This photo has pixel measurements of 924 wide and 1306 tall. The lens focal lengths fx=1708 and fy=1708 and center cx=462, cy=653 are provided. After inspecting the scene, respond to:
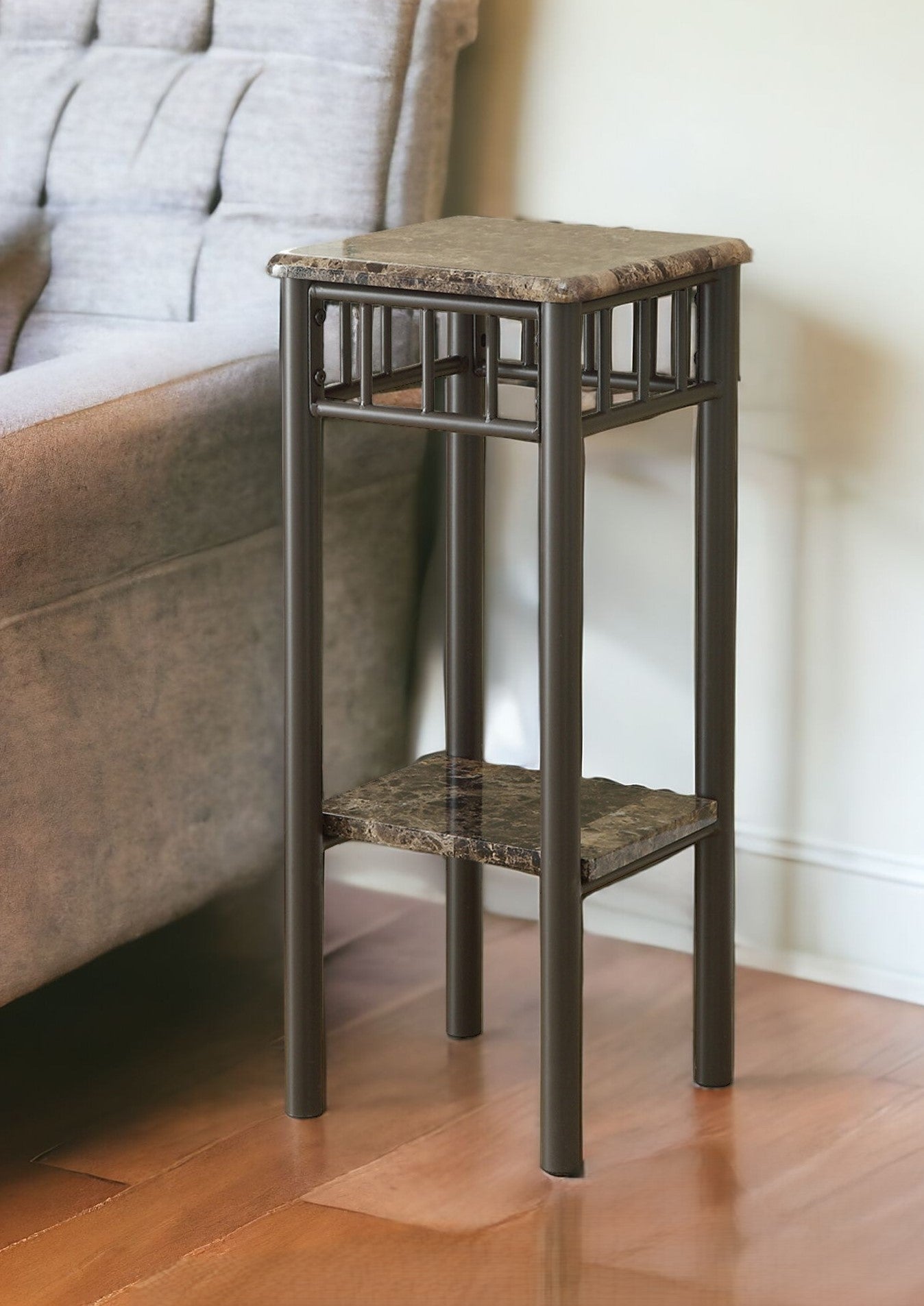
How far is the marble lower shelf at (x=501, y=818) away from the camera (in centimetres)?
143

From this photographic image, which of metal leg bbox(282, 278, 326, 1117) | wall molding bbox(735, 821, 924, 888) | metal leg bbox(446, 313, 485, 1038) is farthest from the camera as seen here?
wall molding bbox(735, 821, 924, 888)

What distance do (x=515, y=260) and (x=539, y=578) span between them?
0.84 ft

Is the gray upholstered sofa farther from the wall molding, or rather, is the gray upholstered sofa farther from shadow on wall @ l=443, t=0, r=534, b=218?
the wall molding

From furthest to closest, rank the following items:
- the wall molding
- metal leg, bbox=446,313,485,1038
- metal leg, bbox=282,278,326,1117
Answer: the wall molding, metal leg, bbox=446,313,485,1038, metal leg, bbox=282,278,326,1117

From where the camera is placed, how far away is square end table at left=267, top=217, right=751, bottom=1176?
1331mm

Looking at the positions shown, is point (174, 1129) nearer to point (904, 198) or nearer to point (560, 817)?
point (560, 817)

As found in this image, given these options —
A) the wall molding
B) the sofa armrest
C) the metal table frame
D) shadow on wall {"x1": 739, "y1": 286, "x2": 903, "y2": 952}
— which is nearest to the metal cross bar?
the metal table frame

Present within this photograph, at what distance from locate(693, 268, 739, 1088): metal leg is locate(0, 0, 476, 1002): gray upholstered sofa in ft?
1.33

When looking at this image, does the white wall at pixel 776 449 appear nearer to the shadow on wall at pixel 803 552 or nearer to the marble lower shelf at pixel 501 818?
the shadow on wall at pixel 803 552

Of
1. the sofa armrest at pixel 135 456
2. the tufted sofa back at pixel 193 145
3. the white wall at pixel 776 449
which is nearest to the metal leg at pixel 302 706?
the sofa armrest at pixel 135 456

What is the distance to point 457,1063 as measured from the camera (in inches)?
65.4

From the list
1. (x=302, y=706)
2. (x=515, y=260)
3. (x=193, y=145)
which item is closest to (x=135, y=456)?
(x=302, y=706)

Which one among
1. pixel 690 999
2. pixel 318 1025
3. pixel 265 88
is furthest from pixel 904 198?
pixel 318 1025

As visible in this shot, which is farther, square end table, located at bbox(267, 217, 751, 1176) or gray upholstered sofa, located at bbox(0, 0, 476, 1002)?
gray upholstered sofa, located at bbox(0, 0, 476, 1002)
